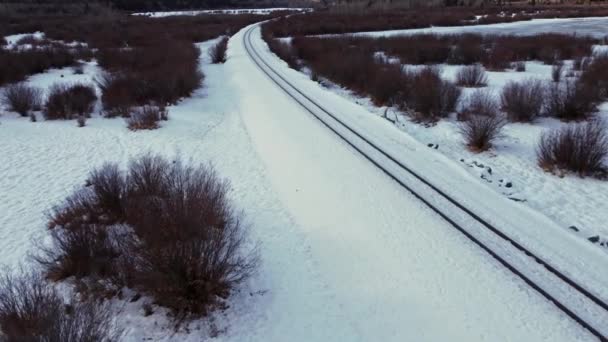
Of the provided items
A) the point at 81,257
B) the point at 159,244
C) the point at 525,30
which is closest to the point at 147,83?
the point at 81,257

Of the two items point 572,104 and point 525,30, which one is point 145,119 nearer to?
point 572,104

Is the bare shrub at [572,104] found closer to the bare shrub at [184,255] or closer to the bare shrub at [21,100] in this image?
the bare shrub at [184,255]

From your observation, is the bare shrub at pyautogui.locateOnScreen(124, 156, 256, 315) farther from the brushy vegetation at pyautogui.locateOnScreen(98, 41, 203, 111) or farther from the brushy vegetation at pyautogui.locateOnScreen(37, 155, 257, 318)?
the brushy vegetation at pyautogui.locateOnScreen(98, 41, 203, 111)

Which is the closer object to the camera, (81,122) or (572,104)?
(572,104)

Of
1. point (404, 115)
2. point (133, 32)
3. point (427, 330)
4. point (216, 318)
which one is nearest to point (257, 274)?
point (216, 318)

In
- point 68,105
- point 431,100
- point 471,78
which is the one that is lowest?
point 431,100

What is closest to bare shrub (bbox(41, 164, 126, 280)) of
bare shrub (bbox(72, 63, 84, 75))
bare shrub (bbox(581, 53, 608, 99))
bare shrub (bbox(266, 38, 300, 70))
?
bare shrub (bbox(581, 53, 608, 99))

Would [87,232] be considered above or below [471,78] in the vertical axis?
below
